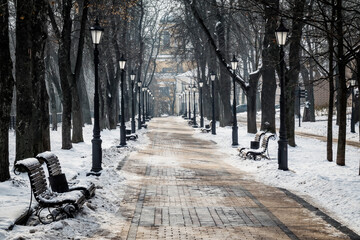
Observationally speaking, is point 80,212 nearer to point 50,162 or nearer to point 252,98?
point 50,162

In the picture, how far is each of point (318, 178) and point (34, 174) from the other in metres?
6.86

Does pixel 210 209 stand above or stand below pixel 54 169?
below

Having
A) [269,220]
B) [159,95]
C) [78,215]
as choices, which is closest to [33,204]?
[78,215]

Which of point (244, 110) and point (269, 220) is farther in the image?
point (244, 110)

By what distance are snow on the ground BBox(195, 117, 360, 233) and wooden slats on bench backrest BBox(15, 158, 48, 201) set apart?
498cm

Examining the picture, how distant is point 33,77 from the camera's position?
45.8 ft

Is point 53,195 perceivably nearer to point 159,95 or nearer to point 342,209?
point 342,209

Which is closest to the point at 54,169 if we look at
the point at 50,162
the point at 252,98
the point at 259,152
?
the point at 50,162

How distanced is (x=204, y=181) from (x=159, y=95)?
99.5 m

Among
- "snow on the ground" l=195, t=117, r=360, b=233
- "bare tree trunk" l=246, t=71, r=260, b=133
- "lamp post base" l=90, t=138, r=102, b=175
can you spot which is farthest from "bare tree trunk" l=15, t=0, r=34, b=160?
"bare tree trunk" l=246, t=71, r=260, b=133

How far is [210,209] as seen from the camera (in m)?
9.57

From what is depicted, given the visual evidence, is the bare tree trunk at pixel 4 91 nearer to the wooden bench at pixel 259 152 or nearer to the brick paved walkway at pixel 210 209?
the brick paved walkway at pixel 210 209

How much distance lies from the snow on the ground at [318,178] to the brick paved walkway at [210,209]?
477 mm

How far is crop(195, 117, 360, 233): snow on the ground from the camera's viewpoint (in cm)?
954
